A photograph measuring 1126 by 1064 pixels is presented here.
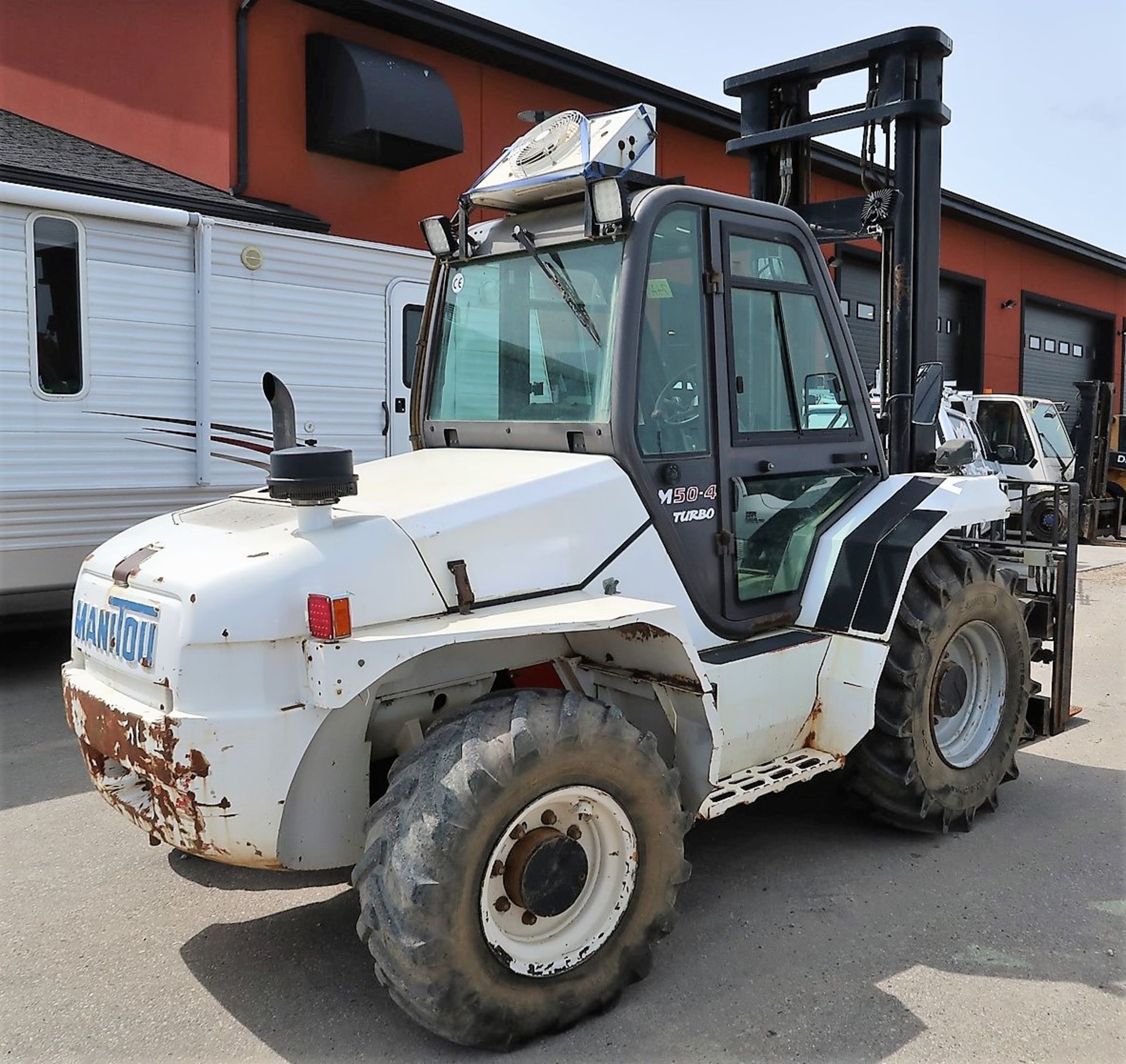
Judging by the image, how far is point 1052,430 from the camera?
16.9m

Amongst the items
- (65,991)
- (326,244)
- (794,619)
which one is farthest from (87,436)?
(794,619)

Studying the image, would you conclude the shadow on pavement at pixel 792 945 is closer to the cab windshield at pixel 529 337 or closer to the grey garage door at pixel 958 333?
the cab windshield at pixel 529 337

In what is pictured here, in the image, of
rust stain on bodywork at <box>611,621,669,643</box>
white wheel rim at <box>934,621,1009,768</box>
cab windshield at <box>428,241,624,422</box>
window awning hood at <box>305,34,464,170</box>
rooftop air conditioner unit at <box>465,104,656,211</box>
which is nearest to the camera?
rust stain on bodywork at <box>611,621,669,643</box>

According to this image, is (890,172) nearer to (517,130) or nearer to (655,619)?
(655,619)

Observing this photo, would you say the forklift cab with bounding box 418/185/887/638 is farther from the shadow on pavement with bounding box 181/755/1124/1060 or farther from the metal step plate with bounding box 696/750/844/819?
the shadow on pavement with bounding box 181/755/1124/1060

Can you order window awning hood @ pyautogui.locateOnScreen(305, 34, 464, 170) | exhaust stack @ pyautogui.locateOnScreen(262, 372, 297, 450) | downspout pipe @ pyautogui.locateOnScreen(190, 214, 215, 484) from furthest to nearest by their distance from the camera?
window awning hood @ pyautogui.locateOnScreen(305, 34, 464, 170)
downspout pipe @ pyautogui.locateOnScreen(190, 214, 215, 484)
exhaust stack @ pyautogui.locateOnScreen(262, 372, 297, 450)

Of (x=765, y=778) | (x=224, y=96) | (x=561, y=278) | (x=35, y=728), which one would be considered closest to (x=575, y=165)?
(x=561, y=278)

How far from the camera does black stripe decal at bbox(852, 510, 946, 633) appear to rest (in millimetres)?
4195

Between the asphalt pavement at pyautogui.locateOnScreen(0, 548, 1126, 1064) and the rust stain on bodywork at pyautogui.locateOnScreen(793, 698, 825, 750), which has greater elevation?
the rust stain on bodywork at pyautogui.locateOnScreen(793, 698, 825, 750)

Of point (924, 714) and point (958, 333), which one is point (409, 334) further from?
point (958, 333)

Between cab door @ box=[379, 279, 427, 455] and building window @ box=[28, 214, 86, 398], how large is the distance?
2.52 m

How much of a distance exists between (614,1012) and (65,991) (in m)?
1.73

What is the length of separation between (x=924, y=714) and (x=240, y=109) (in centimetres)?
973

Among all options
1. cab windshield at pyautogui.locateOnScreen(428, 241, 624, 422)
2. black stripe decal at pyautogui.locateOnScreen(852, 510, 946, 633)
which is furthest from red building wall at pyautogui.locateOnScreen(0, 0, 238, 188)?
black stripe decal at pyautogui.locateOnScreen(852, 510, 946, 633)
